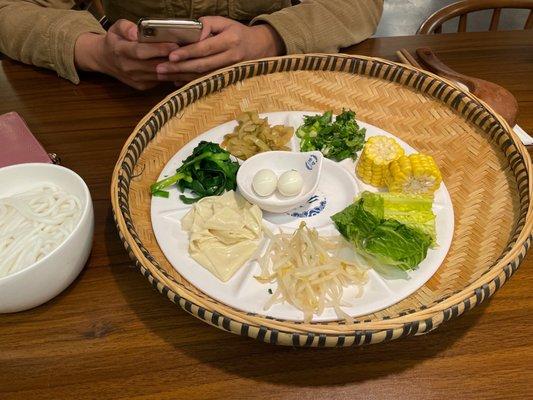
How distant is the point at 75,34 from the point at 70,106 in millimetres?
414

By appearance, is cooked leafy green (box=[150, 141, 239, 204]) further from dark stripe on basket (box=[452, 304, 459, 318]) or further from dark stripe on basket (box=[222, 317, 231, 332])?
dark stripe on basket (box=[452, 304, 459, 318])

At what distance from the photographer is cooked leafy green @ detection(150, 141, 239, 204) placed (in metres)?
1.57

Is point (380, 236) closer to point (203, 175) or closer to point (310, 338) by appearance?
point (310, 338)

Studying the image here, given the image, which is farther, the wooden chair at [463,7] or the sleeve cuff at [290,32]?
the wooden chair at [463,7]

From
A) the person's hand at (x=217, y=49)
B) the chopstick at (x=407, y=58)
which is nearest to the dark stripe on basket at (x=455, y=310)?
the chopstick at (x=407, y=58)

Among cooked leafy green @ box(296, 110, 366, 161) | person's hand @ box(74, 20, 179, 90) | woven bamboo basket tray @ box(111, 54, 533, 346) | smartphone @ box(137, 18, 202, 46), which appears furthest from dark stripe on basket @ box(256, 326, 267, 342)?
person's hand @ box(74, 20, 179, 90)

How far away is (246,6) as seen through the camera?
251cm

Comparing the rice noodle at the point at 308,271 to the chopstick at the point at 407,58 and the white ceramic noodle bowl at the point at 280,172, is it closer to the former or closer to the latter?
the white ceramic noodle bowl at the point at 280,172

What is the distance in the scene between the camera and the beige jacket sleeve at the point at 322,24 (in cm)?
214

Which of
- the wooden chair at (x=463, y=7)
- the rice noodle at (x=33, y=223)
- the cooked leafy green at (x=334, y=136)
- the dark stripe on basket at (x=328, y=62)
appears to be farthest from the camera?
the wooden chair at (x=463, y=7)

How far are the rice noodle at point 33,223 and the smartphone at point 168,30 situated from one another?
0.81m

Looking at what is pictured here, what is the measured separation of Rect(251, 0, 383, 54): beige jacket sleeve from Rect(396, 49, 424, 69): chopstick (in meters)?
0.25

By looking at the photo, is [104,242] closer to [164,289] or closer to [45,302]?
[45,302]

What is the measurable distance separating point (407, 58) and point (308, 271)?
143 cm
